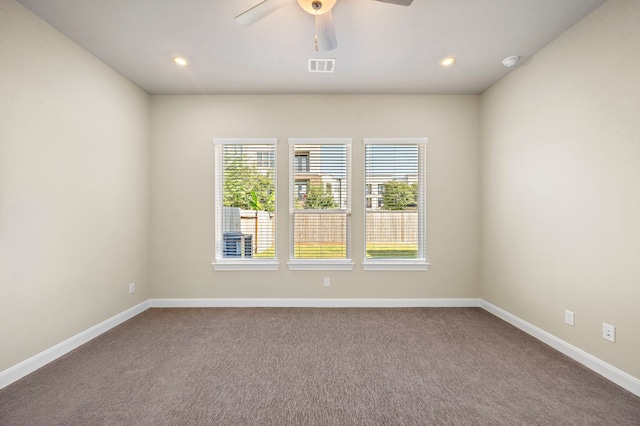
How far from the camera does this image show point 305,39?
2.67 m

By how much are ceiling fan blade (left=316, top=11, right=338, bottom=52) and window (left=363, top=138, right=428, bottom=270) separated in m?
1.79

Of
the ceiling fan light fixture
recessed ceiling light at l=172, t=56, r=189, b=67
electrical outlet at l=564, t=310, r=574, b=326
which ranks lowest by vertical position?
electrical outlet at l=564, t=310, r=574, b=326

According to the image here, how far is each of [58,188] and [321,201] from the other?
2818 mm

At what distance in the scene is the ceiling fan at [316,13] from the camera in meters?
1.95

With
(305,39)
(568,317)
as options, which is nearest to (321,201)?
(305,39)

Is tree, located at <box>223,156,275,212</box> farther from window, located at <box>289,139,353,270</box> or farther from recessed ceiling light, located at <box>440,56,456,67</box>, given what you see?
recessed ceiling light, located at <box>440,56,456,67</box>

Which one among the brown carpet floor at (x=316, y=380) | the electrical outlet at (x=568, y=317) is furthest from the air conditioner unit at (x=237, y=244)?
the electrical outlet at (x=568, y=317)

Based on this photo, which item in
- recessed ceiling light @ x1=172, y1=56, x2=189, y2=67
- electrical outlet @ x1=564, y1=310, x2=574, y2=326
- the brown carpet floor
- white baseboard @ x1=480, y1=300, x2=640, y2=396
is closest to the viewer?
the brown carpet floor

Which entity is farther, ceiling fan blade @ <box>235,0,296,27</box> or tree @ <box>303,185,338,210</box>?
tree @ <box>303,185,338,210</box>

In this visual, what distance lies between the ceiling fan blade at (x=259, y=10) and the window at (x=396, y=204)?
7.45ft

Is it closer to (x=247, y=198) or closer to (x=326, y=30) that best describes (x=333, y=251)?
(x=247, y=198)

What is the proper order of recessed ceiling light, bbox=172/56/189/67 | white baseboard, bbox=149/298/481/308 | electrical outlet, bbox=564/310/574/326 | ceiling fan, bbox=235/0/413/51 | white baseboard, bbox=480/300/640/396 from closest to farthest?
1. ceiling fan, bbox=235/0/413/51
2. white baseboard, bbox=480/300/640/396
3. electrical outlet, bbox=564/310/574/326
4. recessed ceiling light, bbox=172/56/189/67
5. white baseboard, bbox=149/298/481/308

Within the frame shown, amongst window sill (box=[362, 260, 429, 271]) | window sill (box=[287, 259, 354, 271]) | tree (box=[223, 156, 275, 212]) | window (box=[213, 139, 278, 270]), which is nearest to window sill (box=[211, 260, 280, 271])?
window (box=[213, 139, 278, 270])

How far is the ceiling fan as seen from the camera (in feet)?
6.39
